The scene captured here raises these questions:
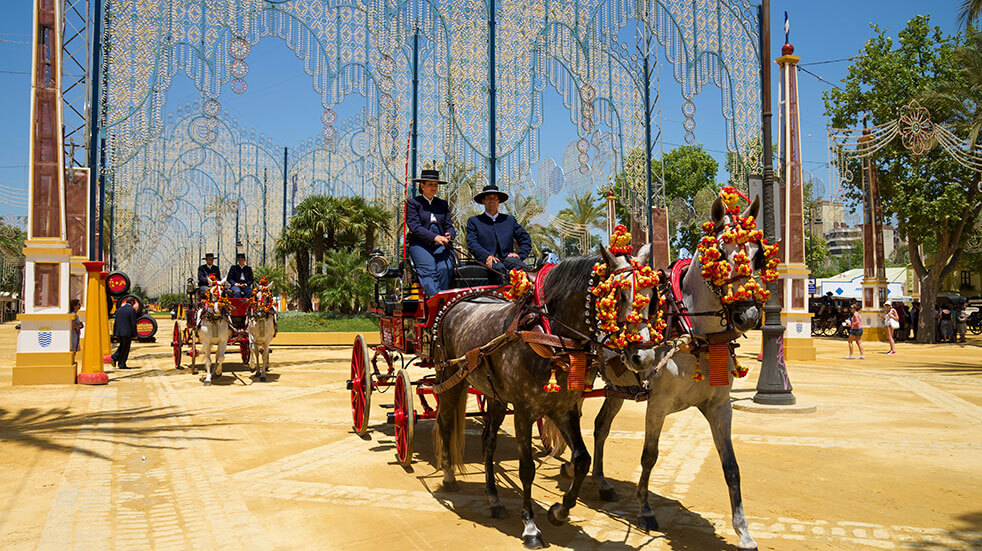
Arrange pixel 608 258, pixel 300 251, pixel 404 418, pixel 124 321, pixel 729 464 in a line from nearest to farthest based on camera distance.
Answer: pixel 608 258
pixel 729 464
pixel 404 418
pixel 124 321
pixel 300 251

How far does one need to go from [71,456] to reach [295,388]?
552 centimetres

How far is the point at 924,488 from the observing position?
5.73 meters

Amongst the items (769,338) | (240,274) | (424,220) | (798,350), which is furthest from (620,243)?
(798,350)

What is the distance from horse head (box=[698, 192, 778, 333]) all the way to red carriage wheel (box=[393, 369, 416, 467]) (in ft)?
10.3

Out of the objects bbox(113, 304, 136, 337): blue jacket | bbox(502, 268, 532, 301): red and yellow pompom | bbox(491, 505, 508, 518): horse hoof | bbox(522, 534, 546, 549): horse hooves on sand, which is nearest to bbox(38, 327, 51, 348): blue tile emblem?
bbox(113, 304, 136, 337): blue jacket

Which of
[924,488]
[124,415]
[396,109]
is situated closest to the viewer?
[924,488]

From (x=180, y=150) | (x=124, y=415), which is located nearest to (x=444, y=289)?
(x=124, y=415)

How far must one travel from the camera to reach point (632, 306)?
3.96 metres

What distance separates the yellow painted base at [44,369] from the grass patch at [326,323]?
39.3ft

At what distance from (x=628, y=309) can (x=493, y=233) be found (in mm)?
2533

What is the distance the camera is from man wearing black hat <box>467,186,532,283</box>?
6242mm

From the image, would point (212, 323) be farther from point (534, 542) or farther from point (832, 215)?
point (832, 215)

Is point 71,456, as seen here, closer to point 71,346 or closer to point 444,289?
point 444,289

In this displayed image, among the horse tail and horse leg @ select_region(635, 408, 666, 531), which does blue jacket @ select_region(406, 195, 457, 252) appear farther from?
horse leg @ select_region(635, 408, 666, 531)
